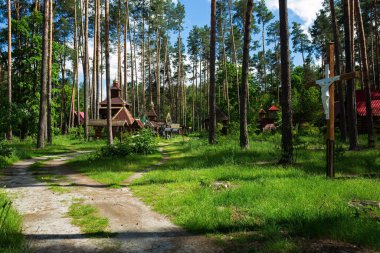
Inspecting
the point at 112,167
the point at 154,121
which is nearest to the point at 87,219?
the point at 112,167

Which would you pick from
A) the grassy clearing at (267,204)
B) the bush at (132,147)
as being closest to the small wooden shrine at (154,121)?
the bush at (132,147)

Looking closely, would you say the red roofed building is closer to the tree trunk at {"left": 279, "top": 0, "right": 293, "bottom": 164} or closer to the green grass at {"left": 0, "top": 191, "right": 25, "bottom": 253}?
the tree trunk at {"left": 279, "top": 0, "right": 293, "bottom": 164}

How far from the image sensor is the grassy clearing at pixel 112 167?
34.2 ft

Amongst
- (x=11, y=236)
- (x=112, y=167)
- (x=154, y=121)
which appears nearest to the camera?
(x=11, y=236)

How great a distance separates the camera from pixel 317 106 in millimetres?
37406

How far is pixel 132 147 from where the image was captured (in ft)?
55.5

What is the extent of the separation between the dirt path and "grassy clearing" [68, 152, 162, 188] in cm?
110

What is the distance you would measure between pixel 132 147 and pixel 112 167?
168 inches

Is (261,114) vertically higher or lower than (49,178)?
higher

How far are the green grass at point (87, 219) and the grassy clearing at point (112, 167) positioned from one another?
8.17ft

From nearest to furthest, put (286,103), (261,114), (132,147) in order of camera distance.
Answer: (286,103) → (132,147) → (261,114)

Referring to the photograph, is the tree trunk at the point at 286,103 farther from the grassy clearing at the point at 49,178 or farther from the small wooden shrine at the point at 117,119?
the small wooden shrine at the point at 117,119

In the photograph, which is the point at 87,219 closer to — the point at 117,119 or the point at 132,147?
the point at 132,147

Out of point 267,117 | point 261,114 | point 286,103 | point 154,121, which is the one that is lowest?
point 286,103
